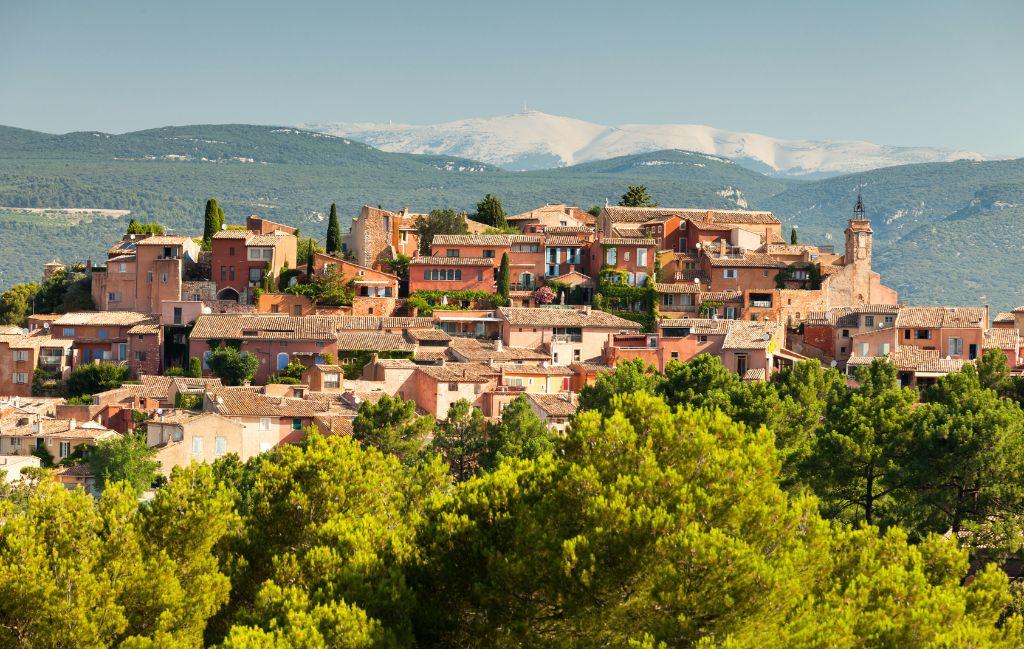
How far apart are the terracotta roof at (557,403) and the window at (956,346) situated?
16726 mm

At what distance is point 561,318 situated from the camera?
218 feet

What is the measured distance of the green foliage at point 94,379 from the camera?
6250cm

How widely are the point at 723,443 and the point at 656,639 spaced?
5.43 meters

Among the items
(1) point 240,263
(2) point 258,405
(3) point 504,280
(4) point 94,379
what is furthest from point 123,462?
(3) point 504,280

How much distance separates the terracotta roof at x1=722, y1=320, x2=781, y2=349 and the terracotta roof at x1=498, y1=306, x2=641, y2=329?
4759 mm

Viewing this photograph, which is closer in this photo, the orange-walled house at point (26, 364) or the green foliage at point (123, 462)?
the green foliage at point (123, 462)

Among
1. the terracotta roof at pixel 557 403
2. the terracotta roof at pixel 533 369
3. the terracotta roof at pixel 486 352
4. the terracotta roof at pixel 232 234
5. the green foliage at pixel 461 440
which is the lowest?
the green foliage at pixel 461 440

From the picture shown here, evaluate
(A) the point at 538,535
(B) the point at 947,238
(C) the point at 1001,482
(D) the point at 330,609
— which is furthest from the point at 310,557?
(B) the point at 947,238

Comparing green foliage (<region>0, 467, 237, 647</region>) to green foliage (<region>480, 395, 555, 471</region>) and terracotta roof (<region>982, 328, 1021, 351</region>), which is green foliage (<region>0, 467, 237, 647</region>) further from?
terracotta roof (<region>982, 328, 1021, 351</region>)

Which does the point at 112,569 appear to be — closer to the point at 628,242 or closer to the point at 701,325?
the point at 701,325

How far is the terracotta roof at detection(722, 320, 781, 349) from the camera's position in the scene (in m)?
62.4

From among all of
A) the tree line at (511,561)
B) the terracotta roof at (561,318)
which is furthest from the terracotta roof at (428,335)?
the tree line at (511,561)

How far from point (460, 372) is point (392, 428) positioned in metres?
8.35

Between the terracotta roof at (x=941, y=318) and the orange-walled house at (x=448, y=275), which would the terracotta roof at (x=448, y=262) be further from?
the terracotta roof at (x=941, y=318)
